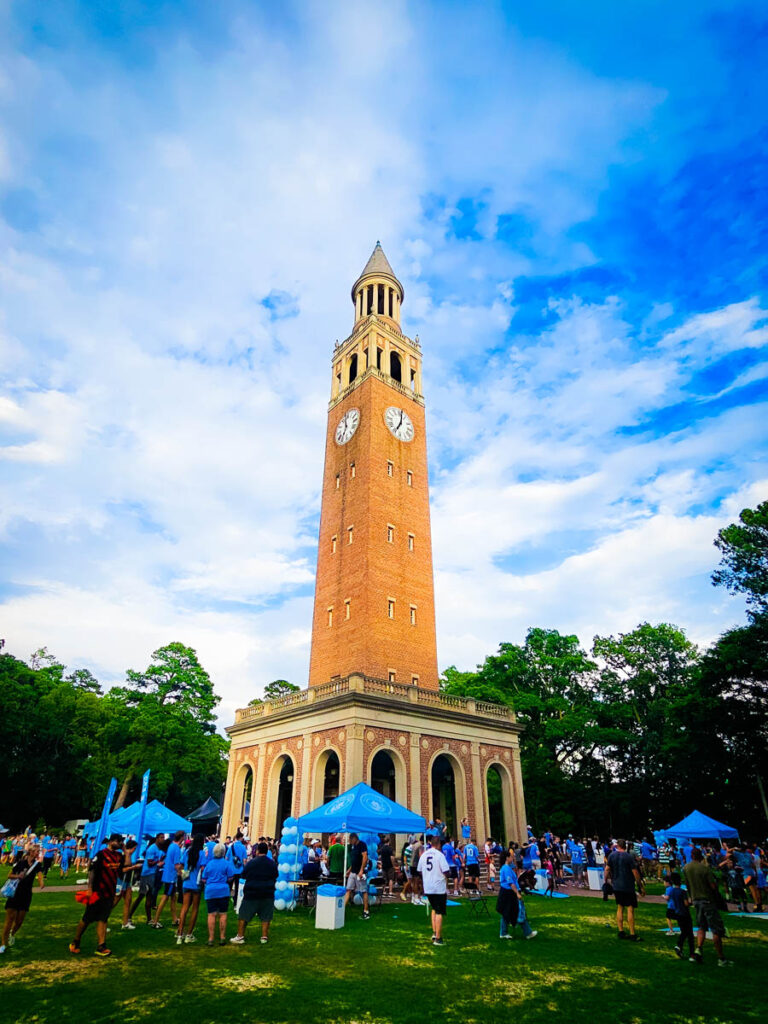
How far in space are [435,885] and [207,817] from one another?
105 ft

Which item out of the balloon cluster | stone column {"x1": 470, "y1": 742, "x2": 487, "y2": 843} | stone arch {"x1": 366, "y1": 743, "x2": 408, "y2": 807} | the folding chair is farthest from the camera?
stone column {"x1": 470, "y1": 742, "x2": 487, "y2": 843}

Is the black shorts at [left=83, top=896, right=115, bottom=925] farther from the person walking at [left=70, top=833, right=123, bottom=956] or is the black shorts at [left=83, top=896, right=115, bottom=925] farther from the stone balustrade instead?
the stone balustrade

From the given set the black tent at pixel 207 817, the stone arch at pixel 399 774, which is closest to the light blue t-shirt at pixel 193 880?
the stone arch at pixel 399 774

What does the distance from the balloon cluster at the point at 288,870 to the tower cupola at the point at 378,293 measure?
126 feet

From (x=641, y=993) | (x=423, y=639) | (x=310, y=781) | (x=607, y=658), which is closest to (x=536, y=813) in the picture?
(x=607, y=658)

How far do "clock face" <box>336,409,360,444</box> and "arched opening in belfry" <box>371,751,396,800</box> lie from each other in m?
20.2

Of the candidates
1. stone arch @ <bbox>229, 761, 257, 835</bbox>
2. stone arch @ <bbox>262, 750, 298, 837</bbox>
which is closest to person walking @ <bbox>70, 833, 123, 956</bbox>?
stone arch @ <bbox>262, 750, 298, 837</bbox>

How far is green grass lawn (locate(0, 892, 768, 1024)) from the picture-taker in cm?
716

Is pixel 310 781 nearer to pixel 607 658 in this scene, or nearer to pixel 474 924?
pixel 474 924

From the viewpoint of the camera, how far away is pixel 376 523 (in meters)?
36.1

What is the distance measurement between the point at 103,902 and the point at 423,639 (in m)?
26.2

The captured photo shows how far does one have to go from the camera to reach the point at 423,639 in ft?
116

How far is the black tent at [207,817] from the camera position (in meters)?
38.0

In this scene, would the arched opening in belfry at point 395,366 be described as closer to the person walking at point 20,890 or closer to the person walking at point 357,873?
the person walking at point 357,873
